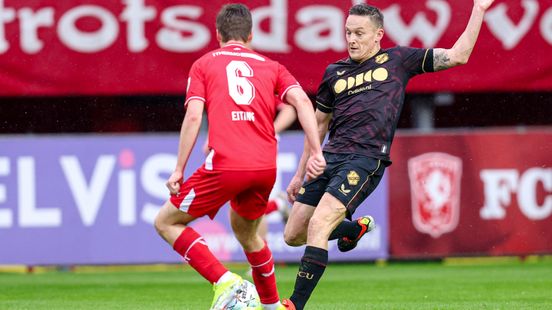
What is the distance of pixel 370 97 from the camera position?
26.4 feet

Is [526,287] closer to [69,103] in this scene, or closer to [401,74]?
[401,74]

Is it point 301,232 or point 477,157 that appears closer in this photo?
point 301,232

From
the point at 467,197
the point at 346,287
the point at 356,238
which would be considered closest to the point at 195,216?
the point at 356,238

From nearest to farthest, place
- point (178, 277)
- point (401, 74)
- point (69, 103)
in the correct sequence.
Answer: point (401, 74) < point (178, 277) < point (69, 103)

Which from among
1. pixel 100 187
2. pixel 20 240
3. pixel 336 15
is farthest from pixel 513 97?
pixel 20 240

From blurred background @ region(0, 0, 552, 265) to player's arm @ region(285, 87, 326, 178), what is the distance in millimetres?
6215

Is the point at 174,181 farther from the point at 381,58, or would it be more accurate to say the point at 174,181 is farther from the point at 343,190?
the point at 381,58

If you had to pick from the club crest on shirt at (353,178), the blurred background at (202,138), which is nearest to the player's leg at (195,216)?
the club crest on shirt at (353,178)

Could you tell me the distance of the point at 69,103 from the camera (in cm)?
1540

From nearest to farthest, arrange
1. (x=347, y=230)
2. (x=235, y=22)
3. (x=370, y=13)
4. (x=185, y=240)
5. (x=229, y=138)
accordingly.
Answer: (x=229, y=138), (x=185, y=240), (x=235, y=22), (x=370, y=13), (x=347, y=230)

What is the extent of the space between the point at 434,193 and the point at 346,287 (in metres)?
3.04

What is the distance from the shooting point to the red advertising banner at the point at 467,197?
14.0 meters

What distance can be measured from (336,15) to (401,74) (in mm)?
5990

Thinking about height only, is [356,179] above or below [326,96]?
below
